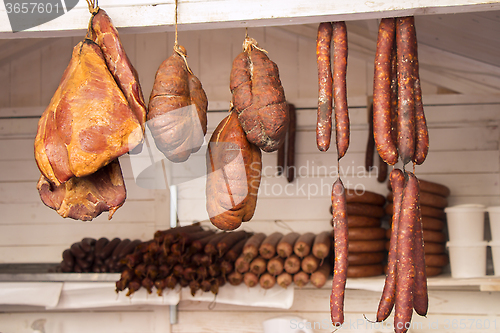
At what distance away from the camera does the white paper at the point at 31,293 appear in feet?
11.0

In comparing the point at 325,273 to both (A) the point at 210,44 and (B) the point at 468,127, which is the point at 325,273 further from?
(A) the point at 210,44

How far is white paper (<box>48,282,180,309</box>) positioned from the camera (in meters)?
3.24

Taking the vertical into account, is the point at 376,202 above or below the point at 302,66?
below

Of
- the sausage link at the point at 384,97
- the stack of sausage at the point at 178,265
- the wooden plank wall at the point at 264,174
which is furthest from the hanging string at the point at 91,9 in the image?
the wooden plank wall at the point at 264,174

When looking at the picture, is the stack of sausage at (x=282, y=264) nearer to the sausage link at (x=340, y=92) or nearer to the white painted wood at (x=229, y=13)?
the sausage link at (x=340, y=92)

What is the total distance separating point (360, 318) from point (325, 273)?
2.96ft

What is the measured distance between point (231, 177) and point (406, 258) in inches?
28.8

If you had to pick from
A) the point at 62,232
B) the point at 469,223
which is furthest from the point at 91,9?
the point at 62,232

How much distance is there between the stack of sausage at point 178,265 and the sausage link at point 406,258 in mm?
1806

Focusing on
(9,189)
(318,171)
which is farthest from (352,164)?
(9,189)

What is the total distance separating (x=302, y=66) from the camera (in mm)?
4121

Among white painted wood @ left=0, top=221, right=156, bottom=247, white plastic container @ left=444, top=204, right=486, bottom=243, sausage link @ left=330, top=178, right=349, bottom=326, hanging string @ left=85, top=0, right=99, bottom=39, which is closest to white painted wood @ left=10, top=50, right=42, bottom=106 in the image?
white painted wood @ left=0, top=221, right=156, bottom=247

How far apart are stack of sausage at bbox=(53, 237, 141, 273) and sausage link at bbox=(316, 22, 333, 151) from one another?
2.35 meters

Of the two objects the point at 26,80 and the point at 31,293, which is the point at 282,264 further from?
the point at 26,80
